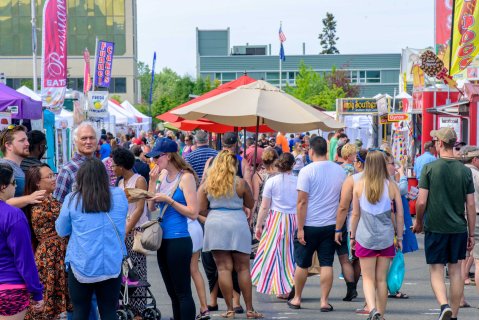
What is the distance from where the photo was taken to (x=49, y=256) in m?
7.55

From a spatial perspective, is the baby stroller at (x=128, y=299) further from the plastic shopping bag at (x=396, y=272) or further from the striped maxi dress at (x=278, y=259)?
the plastic shopping bag at (x=396, y=272)

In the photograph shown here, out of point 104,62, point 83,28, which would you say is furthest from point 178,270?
point 83,28

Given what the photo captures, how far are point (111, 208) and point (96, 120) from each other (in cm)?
2422

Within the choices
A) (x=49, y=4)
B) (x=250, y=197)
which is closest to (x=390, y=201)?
(x=250, y=197)

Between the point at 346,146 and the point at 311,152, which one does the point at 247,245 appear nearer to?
the point at 311,152

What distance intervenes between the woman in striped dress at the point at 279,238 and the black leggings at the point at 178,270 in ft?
8.41

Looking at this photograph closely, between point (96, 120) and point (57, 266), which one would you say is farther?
point (96, 120)

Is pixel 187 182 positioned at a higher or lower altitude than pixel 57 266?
higher

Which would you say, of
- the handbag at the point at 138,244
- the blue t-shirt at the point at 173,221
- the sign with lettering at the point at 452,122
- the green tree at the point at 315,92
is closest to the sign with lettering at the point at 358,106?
the sign with lettering at the point at 452,122

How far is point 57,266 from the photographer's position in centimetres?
761

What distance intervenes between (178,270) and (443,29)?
937 inches

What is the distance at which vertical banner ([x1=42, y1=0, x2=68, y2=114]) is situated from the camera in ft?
69.3

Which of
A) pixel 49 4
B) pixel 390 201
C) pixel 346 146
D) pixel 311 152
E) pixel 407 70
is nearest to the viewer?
pixel 390 201

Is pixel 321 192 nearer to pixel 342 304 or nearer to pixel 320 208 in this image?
pixel 320 208
